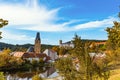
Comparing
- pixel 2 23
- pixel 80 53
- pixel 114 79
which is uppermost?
pixel 2 23

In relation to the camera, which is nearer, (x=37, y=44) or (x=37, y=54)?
(x=37, y=54)

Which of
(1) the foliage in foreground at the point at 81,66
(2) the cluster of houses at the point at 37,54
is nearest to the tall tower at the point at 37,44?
(2) the cluster of houses at the point at 37,54

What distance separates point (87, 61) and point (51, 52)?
4861 inches

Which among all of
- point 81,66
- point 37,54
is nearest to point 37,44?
point 37,54

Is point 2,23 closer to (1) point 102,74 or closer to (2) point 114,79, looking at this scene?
(1) point 102,74

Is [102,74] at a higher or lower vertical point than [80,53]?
lower

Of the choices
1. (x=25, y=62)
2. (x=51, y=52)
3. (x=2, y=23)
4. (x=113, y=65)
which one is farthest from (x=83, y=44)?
(x=51, y=52)

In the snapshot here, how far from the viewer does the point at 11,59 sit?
9544cm

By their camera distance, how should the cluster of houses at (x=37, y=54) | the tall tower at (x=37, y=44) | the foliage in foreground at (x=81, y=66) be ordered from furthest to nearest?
the tall tower at (x=37, y=44) → the cluster of houses at (x=37, y=54) → the foliage in foreground at (x=81, y=66)

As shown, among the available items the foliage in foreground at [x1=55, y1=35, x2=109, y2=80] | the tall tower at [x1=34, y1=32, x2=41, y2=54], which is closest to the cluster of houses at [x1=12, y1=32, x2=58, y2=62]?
the tall tower at [x1=34, y1=32, x2=41, y2=54]

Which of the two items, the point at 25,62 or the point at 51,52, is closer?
the point at 25,62

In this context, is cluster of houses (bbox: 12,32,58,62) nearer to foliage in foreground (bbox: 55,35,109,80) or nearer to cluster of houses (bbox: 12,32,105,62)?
cluster of houses (bbox: 12,32,105,62)

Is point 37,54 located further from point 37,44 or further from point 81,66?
point 81,66

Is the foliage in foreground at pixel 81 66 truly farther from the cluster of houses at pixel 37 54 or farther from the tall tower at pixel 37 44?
the tall tower at pixel 37 44
